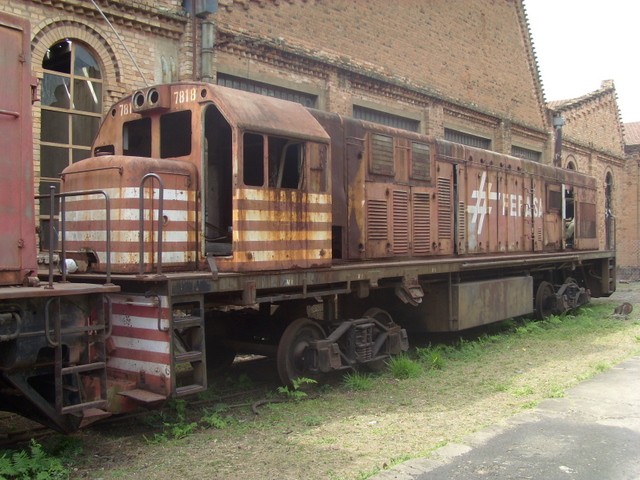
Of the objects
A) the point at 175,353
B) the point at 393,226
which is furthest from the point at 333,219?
the point at 175,353

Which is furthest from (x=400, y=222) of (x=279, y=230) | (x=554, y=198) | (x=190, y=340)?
(x=554, y=198)

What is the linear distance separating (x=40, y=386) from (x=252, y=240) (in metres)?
2.49

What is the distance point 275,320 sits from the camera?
7.97m

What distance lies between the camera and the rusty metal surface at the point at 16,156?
4.91m

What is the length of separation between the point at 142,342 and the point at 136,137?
2.69 m

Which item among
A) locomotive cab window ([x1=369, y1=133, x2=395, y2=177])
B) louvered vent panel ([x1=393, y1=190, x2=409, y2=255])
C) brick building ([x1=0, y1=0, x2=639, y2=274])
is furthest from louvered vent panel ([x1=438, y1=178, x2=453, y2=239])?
brick building ([x1=0, y1=0, x2=639, y2=274])

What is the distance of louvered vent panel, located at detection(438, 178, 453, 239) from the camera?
10619mm

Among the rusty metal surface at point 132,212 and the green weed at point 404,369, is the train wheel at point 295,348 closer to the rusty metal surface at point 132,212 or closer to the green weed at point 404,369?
the green weed at point 404,369

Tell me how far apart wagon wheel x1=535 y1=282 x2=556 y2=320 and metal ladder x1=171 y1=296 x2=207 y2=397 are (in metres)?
9.49

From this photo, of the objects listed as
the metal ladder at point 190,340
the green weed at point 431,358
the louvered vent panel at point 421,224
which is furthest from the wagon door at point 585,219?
the metal ladder at point 190,340

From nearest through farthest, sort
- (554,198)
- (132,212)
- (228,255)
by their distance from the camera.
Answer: (132,212)
(228,255)
(554,198)

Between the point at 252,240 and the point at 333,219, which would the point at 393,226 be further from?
the point at 252,240

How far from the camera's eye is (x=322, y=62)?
45.6 ft

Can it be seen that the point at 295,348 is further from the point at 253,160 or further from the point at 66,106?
the point at 66,106
